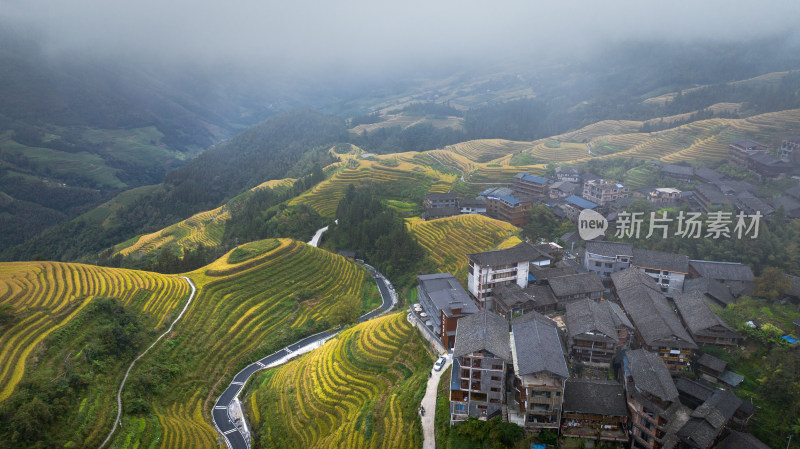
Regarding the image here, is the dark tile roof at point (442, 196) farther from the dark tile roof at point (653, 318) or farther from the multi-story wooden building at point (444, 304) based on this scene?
the dark tile roof at point (653, 318)

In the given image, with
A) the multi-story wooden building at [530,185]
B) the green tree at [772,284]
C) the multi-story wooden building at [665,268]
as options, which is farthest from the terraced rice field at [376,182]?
the green tree at [772,284]

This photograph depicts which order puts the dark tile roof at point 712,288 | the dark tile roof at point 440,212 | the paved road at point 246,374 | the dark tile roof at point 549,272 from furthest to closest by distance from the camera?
the dark tile roof at point 440,212 < the dark tile roof at point 549,272 < the dark tile roof at point 712,288 < the paved road at point 246,374

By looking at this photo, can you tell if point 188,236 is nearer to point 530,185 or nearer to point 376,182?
point 376,182

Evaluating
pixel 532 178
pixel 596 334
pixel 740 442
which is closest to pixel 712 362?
pixel 740 442

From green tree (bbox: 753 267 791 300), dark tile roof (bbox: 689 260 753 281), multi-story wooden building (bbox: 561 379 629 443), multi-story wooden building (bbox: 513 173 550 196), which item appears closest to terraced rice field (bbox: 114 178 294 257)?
multi-story wooden building (bbox: 513 173 550 196)

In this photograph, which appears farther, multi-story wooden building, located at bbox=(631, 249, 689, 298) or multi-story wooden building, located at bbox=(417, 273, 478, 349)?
multi-story wooden building, located at bbox=(631, 249, 689, 298)

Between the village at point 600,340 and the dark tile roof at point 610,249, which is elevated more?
the village at point 600,340

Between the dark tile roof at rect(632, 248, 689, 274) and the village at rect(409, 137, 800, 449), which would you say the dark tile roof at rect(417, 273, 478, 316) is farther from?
the dark tile roof at rect(632, 248, 689, 274)

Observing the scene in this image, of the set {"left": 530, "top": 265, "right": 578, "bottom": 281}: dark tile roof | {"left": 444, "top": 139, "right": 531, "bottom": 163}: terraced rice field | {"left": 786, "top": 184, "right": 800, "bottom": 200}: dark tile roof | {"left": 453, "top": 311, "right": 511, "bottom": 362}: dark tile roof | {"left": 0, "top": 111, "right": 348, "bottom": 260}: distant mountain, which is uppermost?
{"left": 453, "top": 311, "right": 511, "bottom": 362}: dark tile roof
